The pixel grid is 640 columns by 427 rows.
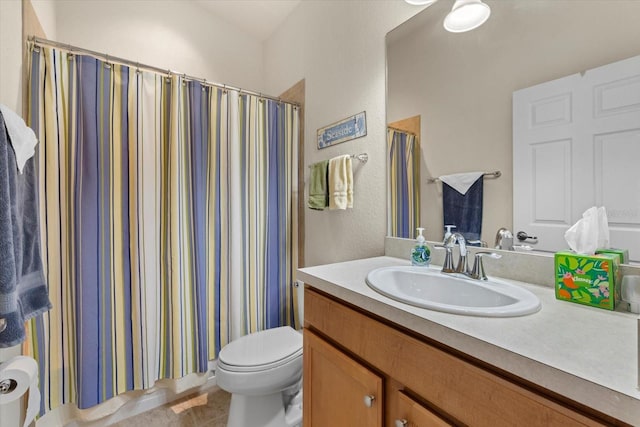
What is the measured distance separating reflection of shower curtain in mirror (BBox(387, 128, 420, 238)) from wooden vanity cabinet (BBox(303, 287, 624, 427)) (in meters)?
0.56

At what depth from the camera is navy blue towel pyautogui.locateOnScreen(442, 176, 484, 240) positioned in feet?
3.35

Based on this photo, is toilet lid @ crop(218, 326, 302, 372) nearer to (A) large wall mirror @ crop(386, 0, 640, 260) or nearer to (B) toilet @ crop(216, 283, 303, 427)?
(B) toilet @ crop(216, 283, 303, 427)

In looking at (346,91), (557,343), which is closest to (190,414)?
(557,343)

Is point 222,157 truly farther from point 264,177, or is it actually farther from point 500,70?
point 500,70

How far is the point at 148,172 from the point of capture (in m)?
1.44

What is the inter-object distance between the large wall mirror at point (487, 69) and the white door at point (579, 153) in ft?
0.10

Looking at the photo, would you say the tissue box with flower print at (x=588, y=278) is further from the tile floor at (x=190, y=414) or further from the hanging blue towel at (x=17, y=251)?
the tile floor at (x=190, y=414)

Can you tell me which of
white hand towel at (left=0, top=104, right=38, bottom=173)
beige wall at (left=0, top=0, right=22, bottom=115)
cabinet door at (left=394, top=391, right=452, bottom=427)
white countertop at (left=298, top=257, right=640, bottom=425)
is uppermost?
beige wall at (left=0, top=0, right=22, bottom=115)

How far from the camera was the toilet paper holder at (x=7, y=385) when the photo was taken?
840 millimetres

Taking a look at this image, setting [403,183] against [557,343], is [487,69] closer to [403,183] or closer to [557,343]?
[403,183]

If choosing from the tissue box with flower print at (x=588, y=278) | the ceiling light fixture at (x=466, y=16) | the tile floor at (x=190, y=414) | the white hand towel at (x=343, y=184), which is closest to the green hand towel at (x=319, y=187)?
the white hand towel at (x=343, y=184)

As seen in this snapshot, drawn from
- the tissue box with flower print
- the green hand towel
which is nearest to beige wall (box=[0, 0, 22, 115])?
the green hand towel

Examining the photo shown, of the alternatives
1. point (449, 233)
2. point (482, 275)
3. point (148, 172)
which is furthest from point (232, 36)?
point (482, 275)

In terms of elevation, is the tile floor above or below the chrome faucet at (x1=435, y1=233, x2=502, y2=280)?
below
